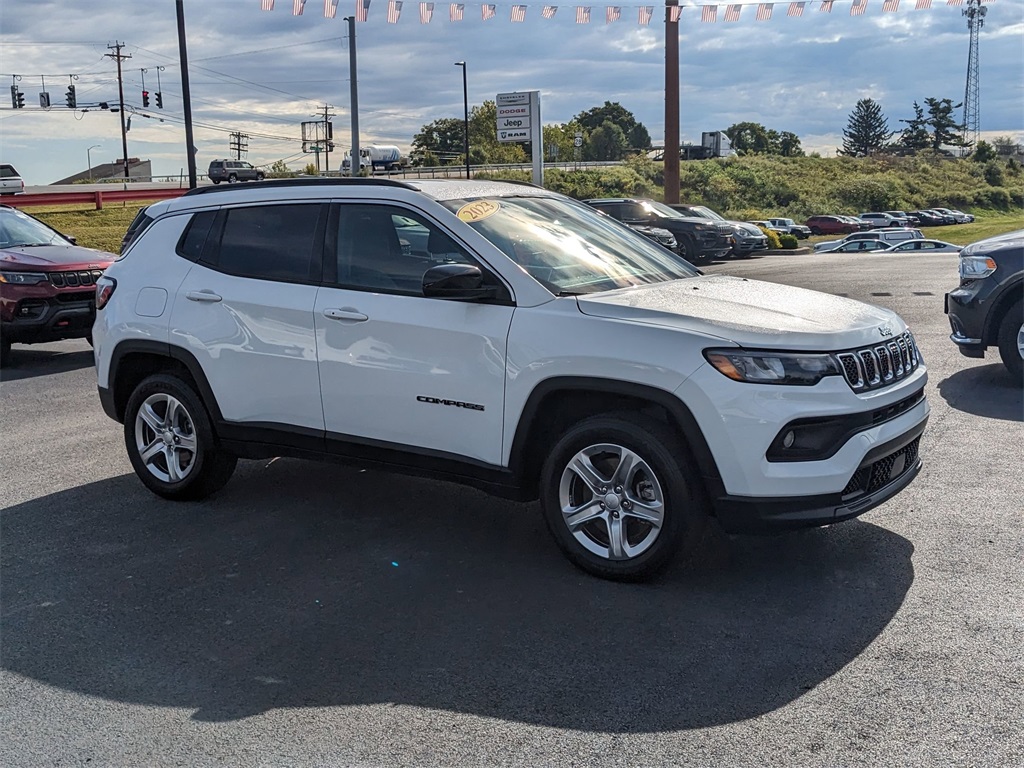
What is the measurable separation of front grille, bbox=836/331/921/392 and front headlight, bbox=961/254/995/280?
4.34m

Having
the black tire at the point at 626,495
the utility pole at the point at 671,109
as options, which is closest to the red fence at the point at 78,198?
the utility pole at the point at 671,109

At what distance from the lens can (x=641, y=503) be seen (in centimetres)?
450

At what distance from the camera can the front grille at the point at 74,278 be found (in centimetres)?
1105

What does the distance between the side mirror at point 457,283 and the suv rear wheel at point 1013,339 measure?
5758 mm

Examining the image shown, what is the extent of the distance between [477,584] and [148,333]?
8.71ft

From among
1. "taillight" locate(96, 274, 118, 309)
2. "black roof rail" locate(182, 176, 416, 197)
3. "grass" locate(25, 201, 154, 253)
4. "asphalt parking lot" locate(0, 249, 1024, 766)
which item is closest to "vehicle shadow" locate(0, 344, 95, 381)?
"taillight" locate(96, 274, 118, 309)

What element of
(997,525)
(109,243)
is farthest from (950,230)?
(997,525)

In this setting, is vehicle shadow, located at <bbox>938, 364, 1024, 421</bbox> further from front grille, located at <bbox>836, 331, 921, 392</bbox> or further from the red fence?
the red fence

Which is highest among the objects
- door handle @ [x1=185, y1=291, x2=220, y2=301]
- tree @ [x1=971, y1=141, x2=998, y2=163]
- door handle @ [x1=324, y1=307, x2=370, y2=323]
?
tree @ [x1=971, y1=141, x2=998, y2=163]

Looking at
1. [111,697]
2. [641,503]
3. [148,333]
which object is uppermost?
[148,333]

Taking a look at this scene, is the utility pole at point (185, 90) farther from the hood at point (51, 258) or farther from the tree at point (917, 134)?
the tree at point (917, 134)

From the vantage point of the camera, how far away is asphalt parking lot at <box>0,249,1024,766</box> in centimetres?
331

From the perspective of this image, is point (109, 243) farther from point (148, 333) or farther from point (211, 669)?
point (211, 669)

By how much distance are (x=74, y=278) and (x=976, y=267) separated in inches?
358
